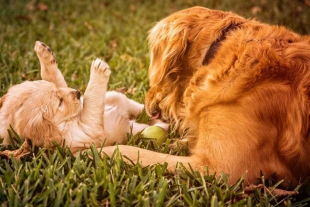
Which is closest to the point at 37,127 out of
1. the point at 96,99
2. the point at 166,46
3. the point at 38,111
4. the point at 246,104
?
the point at 38,111

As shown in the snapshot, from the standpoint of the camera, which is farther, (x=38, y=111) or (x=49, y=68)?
(x=49, y=68)

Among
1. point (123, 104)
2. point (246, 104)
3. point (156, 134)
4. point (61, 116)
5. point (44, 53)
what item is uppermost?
point (44, 53)

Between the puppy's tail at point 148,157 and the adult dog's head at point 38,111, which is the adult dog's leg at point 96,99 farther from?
the puppy's tail at point 148,157

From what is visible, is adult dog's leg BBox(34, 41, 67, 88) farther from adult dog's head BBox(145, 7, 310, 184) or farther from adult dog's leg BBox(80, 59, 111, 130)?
adult dog's head BBox(145, 7, 310, 184)

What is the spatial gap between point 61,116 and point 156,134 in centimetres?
75

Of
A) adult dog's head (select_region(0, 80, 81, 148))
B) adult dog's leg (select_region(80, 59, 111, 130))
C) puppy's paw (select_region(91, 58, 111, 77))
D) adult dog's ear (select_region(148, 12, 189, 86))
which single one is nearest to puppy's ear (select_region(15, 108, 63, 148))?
adult dog's head (select_region(0, 80, 81, 148))

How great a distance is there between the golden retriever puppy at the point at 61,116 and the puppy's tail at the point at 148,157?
0.15 m

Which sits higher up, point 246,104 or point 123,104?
point 246,104

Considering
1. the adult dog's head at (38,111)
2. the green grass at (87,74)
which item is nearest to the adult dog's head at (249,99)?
the green grass at (87,74)

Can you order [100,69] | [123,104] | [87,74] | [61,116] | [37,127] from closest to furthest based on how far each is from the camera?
[37,127] → [61,116] → [100,69] → [123,104] → [87,74]

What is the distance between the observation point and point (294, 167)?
2439 mm

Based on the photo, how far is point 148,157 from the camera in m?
2.54

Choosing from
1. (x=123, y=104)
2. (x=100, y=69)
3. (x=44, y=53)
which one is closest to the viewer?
(x=100, y=69)

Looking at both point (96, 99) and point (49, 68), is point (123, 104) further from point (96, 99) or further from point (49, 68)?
point (49, 68)
